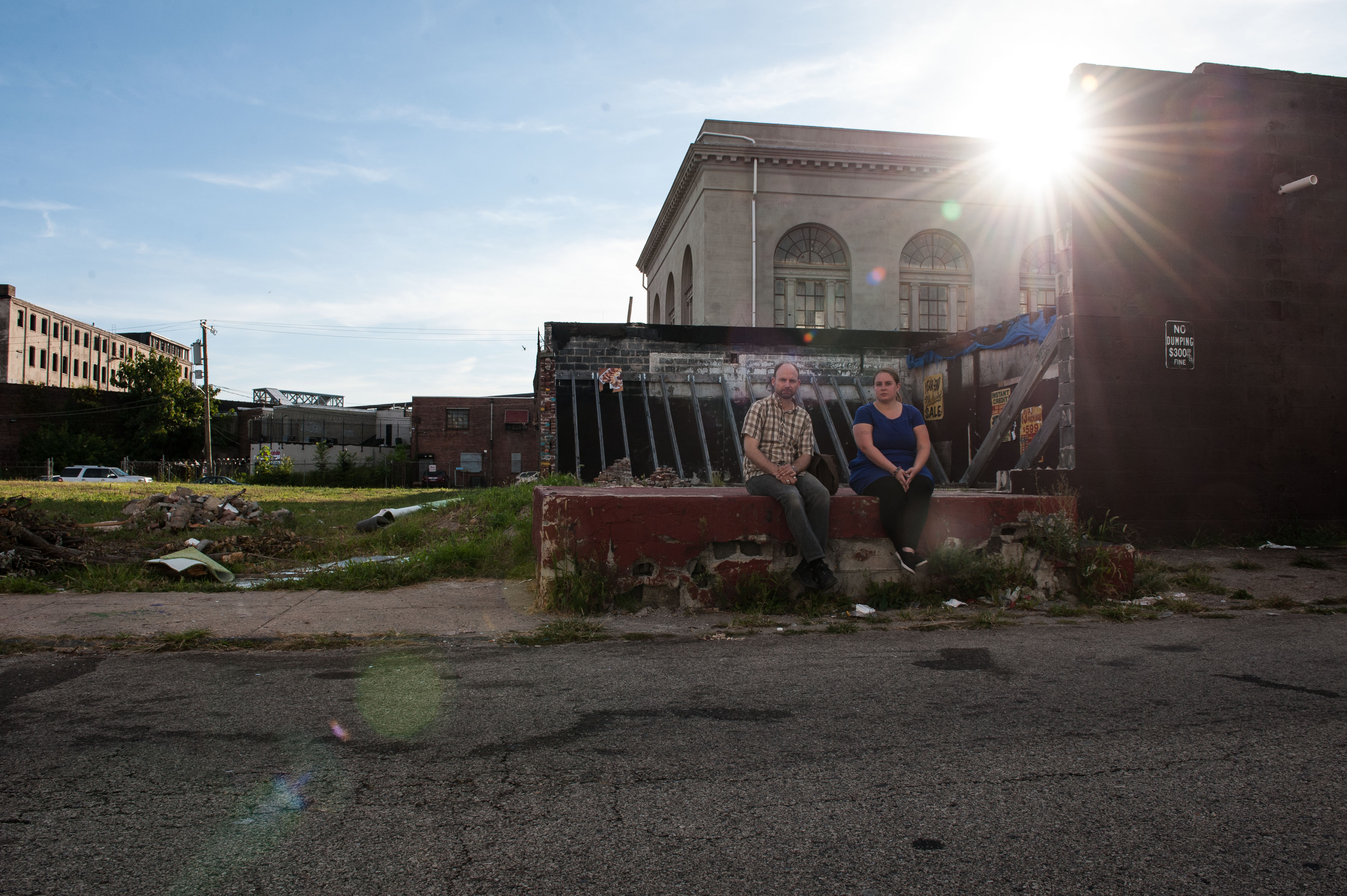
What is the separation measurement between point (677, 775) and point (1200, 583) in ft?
19.4

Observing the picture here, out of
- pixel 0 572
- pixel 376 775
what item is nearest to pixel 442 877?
pixel 376 775

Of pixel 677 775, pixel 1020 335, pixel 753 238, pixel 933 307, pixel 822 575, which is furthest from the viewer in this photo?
pixel 933 307

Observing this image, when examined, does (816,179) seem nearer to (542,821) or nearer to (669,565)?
(669,565)

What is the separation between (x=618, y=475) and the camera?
1370cm

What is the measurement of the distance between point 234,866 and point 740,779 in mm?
1474

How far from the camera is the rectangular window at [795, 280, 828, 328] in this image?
27.0 metres

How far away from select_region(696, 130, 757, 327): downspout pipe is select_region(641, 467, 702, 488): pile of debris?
1330 cm

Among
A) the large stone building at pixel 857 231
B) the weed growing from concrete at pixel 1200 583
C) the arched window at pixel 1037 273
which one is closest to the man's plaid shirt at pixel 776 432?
the weed growing from concrete at pixel 1200 583

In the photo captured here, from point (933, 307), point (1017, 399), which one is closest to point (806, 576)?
point (1017, 399)

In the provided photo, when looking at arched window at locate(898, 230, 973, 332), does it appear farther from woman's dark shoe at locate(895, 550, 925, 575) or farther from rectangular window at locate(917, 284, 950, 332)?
woman's dark shoe at locate(895, 550, 925, 575)

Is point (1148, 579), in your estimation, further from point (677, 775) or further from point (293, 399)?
point (293, 399)

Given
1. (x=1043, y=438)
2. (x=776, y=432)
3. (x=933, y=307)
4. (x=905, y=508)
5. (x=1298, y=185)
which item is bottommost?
(x=905, y=508)

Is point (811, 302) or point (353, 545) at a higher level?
point (811, 302)

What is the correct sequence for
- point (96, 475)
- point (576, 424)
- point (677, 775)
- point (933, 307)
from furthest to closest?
point (96, 475) < point (933, 307) < point (576, 424) < point (677, 775)
